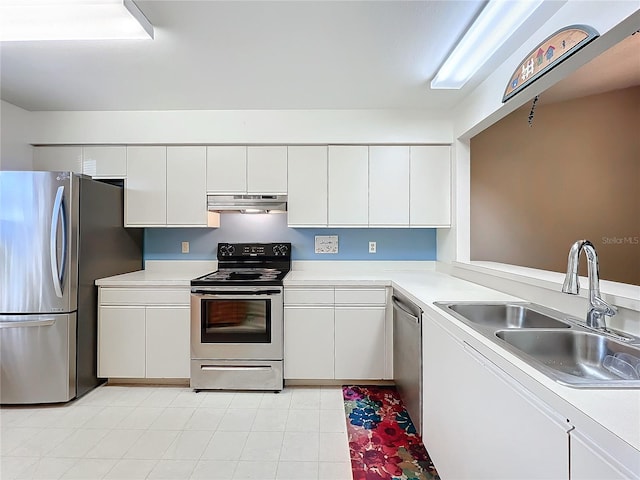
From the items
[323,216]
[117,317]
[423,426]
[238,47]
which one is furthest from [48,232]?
[423,426]

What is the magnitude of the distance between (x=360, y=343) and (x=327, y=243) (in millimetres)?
1047

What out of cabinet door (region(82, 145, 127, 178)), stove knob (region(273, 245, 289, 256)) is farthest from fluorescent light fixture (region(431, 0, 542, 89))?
cabinet door (region(82, 145, 127, 178))

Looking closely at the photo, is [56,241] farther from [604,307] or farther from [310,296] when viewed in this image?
[604,307]

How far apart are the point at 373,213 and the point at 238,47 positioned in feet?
5.51

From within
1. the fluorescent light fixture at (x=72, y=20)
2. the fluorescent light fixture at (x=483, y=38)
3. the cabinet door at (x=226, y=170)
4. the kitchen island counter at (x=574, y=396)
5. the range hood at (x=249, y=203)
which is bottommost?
the kitchen island counter at (x=574, y=396)

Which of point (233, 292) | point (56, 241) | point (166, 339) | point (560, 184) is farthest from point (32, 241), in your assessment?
point (560, 184)

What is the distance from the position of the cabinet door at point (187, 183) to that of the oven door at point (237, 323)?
2.54 feet

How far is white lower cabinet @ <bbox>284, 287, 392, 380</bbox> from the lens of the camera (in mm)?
2635

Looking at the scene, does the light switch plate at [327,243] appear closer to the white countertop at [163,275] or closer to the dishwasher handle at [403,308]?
the dishwasher handle at [403,308]

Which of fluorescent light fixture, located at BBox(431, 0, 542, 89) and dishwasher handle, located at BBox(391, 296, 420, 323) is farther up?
fluorescent light fixture, located at BBox(431, 0, 542, 89)

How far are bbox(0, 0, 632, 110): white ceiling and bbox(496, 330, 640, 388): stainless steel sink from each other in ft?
4.88

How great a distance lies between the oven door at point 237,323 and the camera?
259cm

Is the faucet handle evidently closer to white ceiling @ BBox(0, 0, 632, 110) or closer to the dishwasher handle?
the dishwasher handle

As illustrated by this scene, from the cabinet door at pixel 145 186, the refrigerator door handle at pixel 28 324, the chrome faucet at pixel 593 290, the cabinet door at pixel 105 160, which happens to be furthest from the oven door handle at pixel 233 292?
the chrome faucet at pixel 593 290
